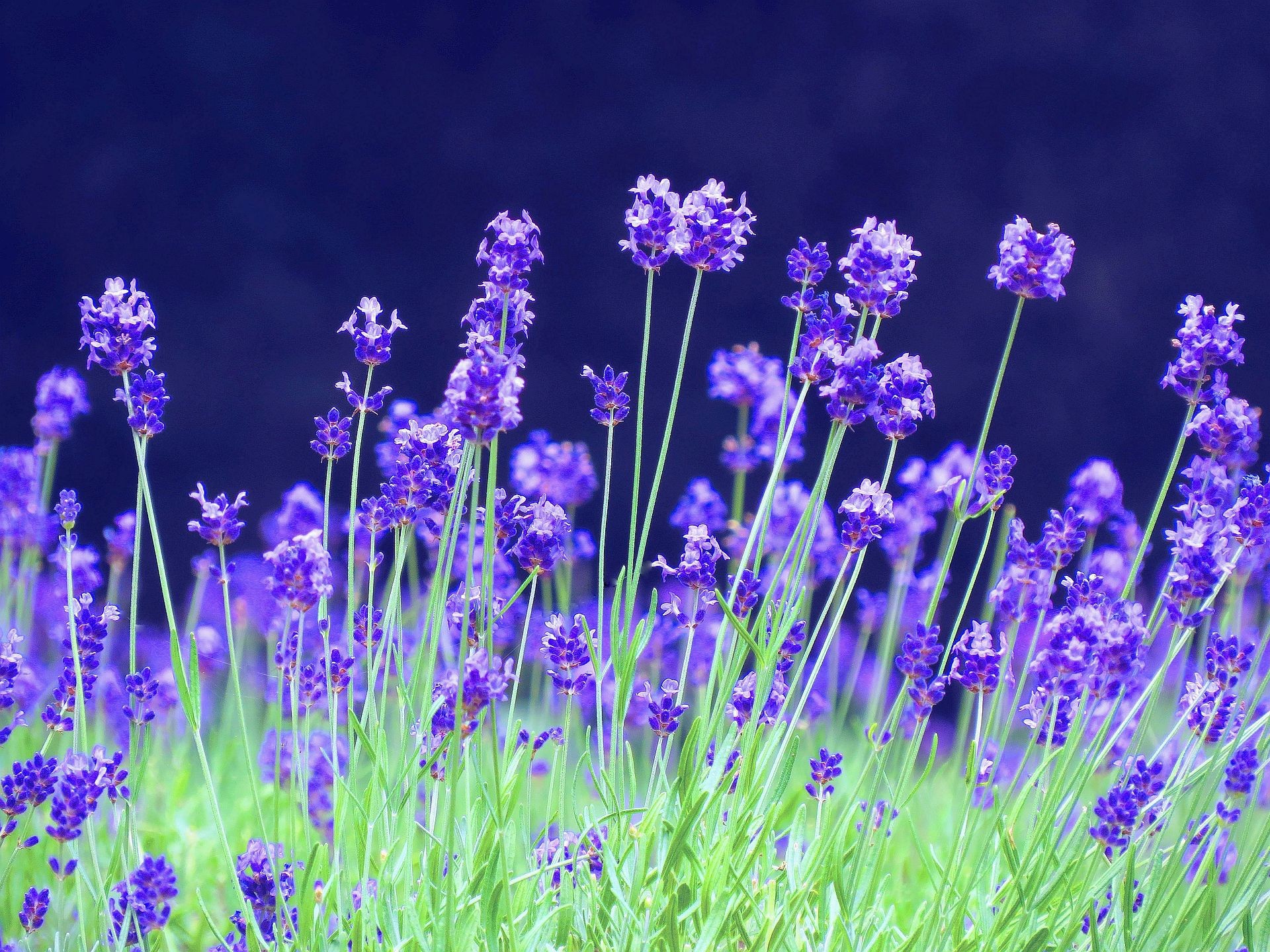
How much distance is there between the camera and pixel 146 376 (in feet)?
4.40

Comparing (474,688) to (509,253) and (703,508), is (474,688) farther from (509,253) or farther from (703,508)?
(703,508)

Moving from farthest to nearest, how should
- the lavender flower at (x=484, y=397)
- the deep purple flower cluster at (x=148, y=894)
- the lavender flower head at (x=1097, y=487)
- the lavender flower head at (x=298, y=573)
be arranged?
1. the lavender flower head at (x=1097, y=487)
2. the deep purple flower cluster at (x=148, y=894)
3. the lavender flower head at (x=298, y=573)
4. the lavender flower at (x=484, y=397)

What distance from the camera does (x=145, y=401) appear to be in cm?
133

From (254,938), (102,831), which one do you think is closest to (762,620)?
(254,938)

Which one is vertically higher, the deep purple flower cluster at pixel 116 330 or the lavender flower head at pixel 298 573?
the deep purple flower cluster at pixel 116 330

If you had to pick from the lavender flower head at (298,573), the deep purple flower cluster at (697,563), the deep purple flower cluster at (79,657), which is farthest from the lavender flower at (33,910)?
the deep purple flower cluster at (697,563)

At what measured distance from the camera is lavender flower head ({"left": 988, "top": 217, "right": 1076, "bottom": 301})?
1354 mm

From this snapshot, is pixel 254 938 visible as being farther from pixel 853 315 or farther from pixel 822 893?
pixel 853 315

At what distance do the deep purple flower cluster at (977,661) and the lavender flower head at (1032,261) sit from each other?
40cm

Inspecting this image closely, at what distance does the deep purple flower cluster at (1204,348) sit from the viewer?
141cm

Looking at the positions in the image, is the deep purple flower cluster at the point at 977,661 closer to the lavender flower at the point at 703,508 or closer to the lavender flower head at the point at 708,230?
the lavender flower head at the point at 708,230

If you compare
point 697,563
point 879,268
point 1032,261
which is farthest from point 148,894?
point 1032,261

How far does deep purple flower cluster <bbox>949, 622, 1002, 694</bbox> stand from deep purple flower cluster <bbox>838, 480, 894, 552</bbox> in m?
0.17

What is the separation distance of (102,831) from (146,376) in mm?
1300
